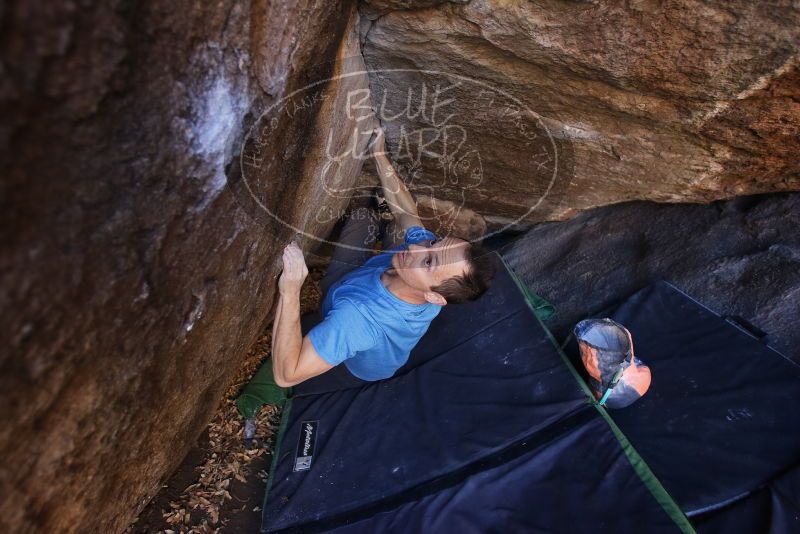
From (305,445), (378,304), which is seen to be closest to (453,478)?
(305,445)

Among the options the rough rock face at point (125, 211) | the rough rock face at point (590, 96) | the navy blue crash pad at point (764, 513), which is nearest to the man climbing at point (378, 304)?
the rough rock face at point (125, 211)

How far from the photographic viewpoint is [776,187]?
3.40 meters

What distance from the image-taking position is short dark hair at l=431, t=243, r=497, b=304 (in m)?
2.76

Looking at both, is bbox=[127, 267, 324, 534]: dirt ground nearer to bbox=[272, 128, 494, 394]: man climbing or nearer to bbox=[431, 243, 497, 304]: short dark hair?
bbox=[272, 128, 494, 394]: man climbing

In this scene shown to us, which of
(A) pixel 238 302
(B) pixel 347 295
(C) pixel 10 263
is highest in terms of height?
(C) pixel 10 263

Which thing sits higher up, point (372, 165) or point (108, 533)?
point (372, 165)

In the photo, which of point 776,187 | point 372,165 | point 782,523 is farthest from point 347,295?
point 776,187

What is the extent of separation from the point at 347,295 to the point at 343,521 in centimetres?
121

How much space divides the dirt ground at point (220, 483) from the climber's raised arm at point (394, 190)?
1.55m

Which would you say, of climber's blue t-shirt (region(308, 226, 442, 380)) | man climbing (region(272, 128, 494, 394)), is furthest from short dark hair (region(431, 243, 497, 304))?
climber's blue t-shirt (region(308, 226, 442, 380))

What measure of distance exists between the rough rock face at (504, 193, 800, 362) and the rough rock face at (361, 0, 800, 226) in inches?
8.0

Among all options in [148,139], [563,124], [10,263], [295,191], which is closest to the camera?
[10,263]

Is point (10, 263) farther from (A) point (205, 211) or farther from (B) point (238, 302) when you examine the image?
(B) point (238, 302)

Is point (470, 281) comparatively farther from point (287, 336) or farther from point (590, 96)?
point (590, 96)
